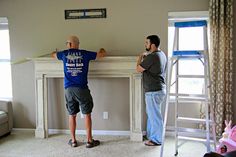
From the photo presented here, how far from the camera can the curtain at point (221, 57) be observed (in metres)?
3.94

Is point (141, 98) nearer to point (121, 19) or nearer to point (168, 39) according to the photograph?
point (168, 39)

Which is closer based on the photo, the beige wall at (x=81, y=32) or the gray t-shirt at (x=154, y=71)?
the gray t-shirt at (x=154, y=71)

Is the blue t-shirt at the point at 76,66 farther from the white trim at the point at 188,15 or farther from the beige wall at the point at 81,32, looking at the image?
the white trim at the point at 188,15

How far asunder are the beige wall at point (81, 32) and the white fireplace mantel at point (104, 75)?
0.30 metres

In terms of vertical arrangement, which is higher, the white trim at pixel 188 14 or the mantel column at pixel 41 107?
the white trim at pixel 188 14

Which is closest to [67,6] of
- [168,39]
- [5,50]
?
[5,50]

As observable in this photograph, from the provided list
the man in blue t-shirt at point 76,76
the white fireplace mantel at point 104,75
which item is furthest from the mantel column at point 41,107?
the man in blue t-shirt at point 76,76

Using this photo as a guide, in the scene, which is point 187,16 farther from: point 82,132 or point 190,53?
point 82,132

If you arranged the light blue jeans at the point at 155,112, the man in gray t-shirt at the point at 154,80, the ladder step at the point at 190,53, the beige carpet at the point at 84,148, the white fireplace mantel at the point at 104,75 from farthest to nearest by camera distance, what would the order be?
the white fireplace mantel at the point at 104,75, the light blue jeans at the point at 155,112, the man in gray t-shirt at the point at 154,80, the beige carpet at the point at 84,148, the ladder step at the point at 190,53

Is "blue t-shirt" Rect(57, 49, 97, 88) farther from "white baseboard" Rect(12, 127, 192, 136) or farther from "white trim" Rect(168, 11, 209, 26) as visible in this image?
"white trim" Rect(168, 11, 209, 26)

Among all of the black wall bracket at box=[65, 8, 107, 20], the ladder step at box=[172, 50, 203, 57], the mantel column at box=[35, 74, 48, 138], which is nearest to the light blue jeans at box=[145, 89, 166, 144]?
the ladder step at box=[172, 50, 203, 57]

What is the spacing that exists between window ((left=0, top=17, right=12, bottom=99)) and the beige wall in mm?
209

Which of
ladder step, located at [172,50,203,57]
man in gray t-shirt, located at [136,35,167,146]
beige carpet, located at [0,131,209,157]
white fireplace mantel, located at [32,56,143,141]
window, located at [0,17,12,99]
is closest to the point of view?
ladder step, located at [172,50,203,57]

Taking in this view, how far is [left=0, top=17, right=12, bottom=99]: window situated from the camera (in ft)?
15.8
